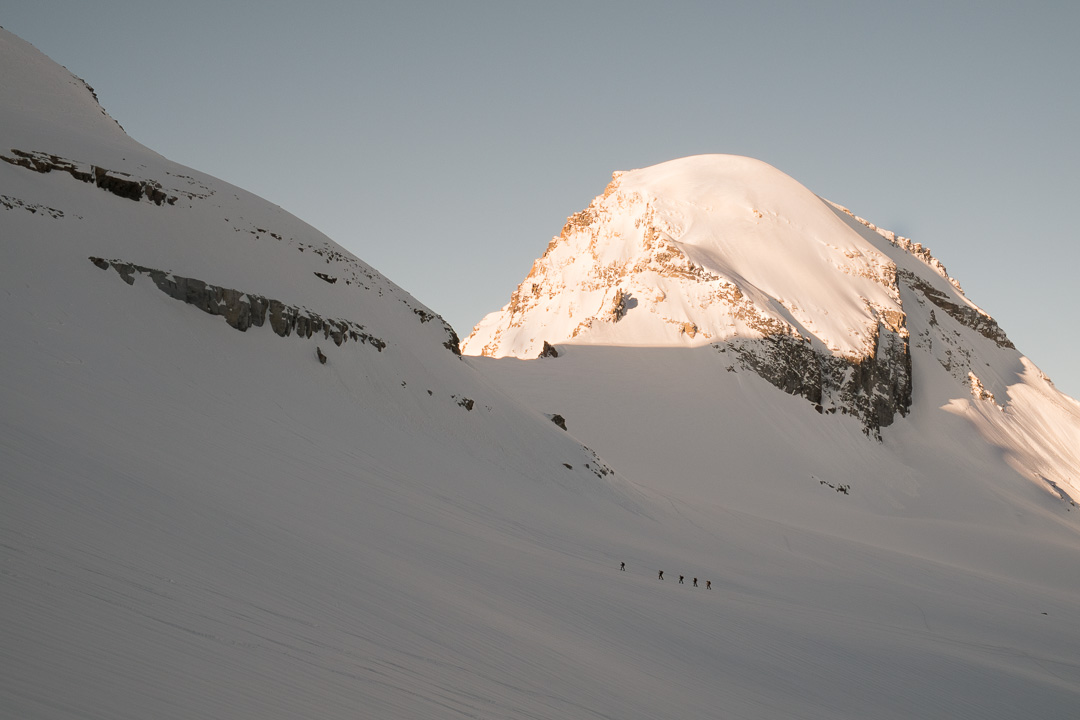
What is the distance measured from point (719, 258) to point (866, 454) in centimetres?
2005

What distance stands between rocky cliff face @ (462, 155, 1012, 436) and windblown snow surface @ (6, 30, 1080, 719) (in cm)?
886

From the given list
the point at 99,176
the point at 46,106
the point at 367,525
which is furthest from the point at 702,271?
the point at 367,525

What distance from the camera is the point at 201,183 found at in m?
32.8

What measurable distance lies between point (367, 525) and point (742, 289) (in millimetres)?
46609

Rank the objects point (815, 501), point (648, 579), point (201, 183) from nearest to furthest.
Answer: point (648, 579), point (201, 183), point (815, 501)

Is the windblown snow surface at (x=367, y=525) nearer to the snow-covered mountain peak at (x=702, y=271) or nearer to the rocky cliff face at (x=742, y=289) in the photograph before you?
the rocky cliff face at (x=742, y=289)

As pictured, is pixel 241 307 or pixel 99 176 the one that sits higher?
pixel 99 176

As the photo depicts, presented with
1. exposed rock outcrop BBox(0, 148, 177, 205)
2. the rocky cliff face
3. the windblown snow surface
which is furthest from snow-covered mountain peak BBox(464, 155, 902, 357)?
exposed rock outcrop BBox(0, 148, 177, 205)

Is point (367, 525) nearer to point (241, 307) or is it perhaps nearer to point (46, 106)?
point (241, 307)

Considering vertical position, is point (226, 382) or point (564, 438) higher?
point (564, 438)

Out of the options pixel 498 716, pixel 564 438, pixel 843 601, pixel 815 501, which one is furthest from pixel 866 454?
pixel 498 716

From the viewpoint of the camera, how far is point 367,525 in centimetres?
1647

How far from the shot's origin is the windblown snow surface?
8.39m

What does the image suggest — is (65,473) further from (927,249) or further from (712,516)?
(927,249)
